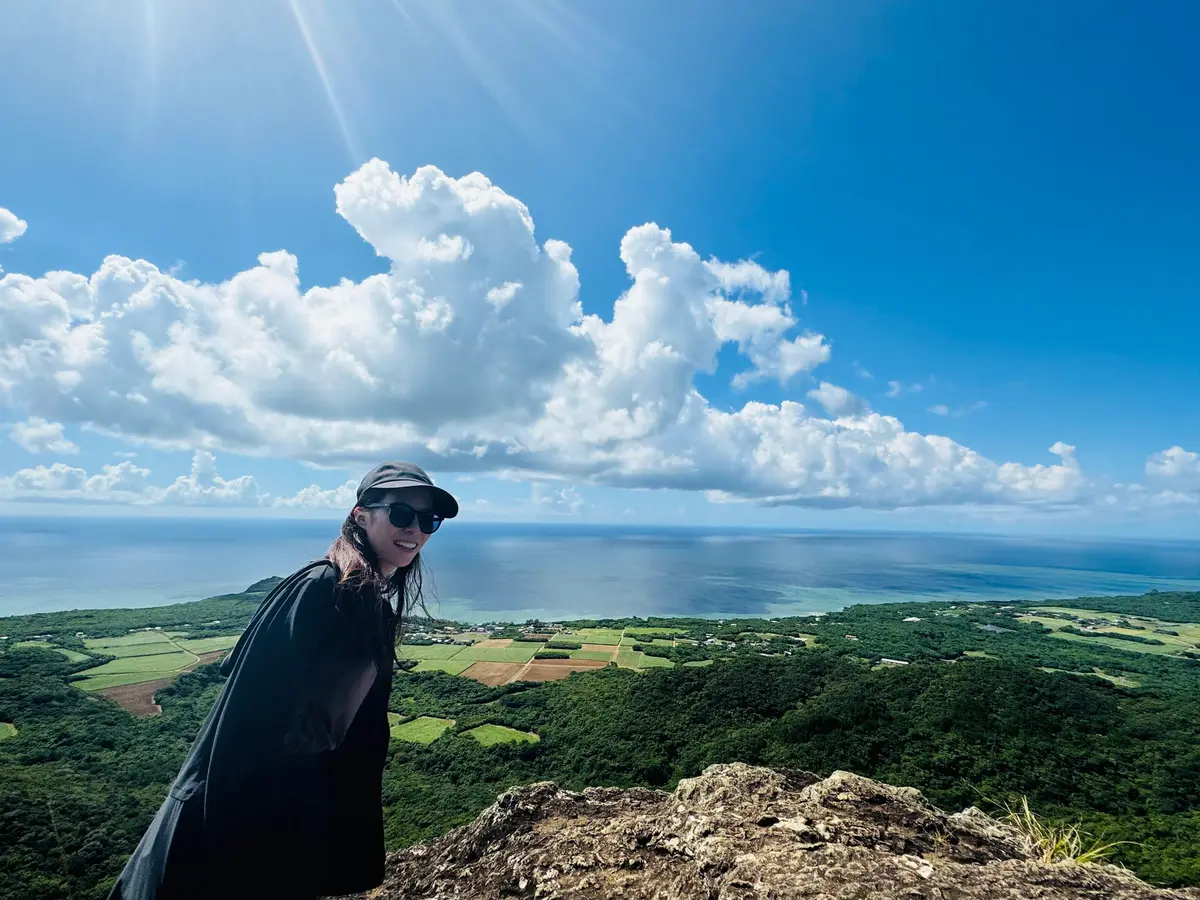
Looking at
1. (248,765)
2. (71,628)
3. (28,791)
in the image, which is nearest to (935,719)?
(248,765)

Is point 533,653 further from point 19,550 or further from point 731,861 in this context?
point 19,550

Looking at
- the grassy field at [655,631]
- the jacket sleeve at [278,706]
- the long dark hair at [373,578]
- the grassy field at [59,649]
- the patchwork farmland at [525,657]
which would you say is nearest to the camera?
the jacket sleeve at [278,706]

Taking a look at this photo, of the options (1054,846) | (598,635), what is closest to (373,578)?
(1054,846)

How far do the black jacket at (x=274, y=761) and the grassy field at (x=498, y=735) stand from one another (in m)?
37.7

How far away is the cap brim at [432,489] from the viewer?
229 cm

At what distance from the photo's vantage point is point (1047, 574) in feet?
555

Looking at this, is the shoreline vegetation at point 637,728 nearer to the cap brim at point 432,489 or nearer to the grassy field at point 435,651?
the grassy field at point 435,651

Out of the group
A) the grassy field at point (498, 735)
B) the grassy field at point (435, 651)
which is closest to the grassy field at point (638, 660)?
the grassy field at point (498, 735)

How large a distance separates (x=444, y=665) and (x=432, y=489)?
186ft

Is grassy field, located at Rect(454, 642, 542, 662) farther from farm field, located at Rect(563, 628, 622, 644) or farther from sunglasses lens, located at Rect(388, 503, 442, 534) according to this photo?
sunglasses lens, located at Rect(388, 503, 442, 534)

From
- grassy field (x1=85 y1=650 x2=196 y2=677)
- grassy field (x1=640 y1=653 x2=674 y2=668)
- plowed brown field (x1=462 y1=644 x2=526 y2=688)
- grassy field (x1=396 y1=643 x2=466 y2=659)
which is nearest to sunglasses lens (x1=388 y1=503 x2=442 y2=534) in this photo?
plowed brown field (x1=462 y1=644 x2=526 y2=688)

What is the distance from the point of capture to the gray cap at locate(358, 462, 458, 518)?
2.30 meters

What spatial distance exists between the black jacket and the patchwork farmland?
49.2 metres

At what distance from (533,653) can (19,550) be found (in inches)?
10026
